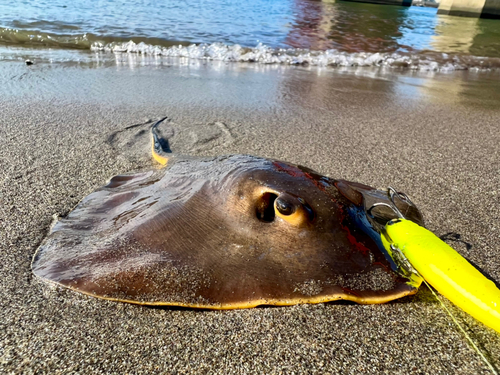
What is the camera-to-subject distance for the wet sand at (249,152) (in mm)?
1467

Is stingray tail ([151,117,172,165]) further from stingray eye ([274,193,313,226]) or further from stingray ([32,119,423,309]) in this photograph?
stingray eye ([274,193,313,226])

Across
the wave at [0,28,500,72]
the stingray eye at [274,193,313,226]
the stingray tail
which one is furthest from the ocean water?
the stingray eye at [274,193,313,226]

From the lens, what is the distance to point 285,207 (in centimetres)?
166

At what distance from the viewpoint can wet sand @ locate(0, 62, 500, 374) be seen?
1.47 meters

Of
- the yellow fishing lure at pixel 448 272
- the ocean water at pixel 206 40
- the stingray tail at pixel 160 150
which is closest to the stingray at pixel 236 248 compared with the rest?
the yellow fishing lure at pixel 448 272

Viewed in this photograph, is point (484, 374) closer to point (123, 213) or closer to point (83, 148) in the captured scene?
point (123, 213)

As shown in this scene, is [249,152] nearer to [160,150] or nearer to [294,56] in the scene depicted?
[160,150]

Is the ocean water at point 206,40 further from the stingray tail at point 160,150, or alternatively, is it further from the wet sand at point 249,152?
the stingray tail at point 160,150

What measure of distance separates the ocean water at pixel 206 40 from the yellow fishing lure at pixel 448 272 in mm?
7691

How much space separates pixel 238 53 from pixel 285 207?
8151 millimetres

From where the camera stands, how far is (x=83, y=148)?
3.69m

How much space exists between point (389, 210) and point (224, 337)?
4.41 ft

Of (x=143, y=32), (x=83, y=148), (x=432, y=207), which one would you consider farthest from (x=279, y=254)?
(x=143, y=32)

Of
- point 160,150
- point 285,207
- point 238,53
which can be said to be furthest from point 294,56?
point 285,207
